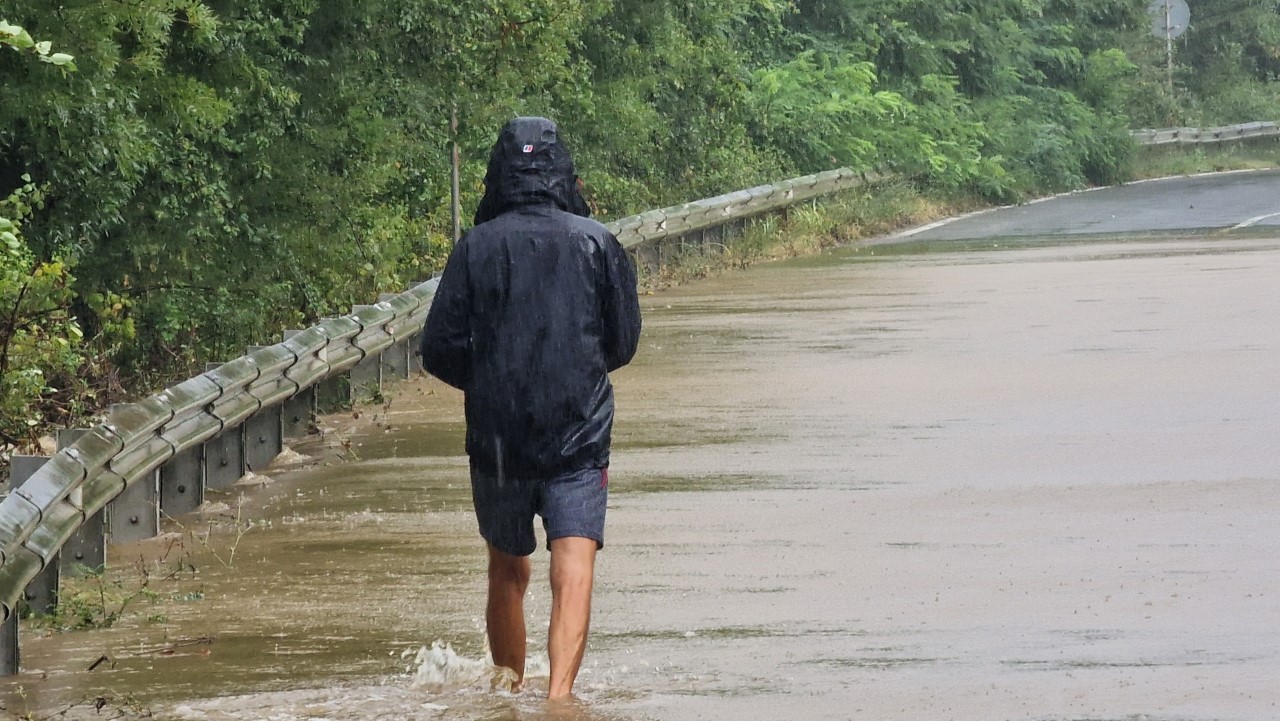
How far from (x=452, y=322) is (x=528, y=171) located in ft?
1.64

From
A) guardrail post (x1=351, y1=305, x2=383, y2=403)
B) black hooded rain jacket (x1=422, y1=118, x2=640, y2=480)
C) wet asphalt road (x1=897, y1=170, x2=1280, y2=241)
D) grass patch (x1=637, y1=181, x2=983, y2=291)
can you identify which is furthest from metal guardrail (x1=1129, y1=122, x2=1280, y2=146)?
black hooded rain jacket (x1=422, y1=118, x2=640, y2=480)

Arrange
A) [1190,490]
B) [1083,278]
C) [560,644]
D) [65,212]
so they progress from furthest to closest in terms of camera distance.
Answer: [1083,278]
[65,212]
[1190,490]
[560,644]

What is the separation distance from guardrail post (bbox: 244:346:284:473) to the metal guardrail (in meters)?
32.9

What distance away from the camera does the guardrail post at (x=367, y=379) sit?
50.9ft

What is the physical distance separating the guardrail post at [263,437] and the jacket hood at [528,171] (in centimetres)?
574

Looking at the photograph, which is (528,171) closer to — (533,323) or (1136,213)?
(533,323)

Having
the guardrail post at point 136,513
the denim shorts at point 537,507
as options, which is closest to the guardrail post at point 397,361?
the guardrail post at point 136,513

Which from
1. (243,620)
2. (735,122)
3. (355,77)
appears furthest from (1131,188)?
(243,620)

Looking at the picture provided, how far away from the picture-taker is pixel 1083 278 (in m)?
23.5

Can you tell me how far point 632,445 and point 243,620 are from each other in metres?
4.77

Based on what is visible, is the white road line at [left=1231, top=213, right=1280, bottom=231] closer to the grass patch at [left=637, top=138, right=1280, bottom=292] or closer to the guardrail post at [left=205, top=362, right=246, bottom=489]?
the grass patch at [left=637, top=138, right=1280, bottom=292]

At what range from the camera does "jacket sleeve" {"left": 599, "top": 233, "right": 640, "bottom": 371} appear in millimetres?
7168

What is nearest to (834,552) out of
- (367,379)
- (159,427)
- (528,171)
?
(159,427)

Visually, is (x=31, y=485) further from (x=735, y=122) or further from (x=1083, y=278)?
(x=735, y=122)
